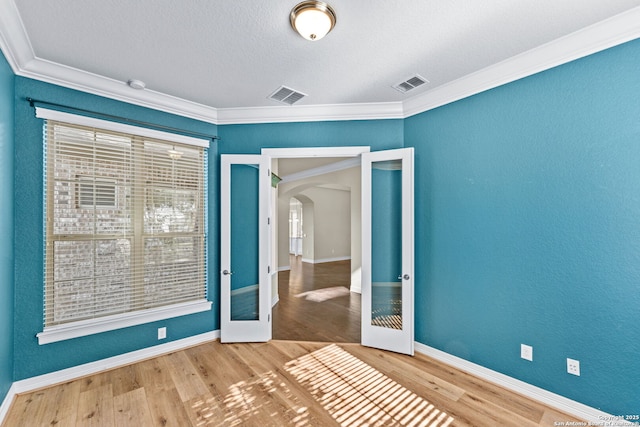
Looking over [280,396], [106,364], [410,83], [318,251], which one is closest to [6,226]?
[106,364]

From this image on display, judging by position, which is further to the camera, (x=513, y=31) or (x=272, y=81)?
(x=272, y=81)

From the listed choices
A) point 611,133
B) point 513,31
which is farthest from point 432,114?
point 611,133

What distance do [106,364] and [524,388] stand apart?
3804 mm

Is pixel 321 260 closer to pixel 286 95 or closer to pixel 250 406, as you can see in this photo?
pixel 286 95

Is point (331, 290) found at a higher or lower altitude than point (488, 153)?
lower

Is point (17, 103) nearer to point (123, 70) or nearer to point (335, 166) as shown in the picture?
point (123, 70)

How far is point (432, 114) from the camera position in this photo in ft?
9.71

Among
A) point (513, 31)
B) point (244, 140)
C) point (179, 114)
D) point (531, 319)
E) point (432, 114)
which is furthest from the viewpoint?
point (244, 140)

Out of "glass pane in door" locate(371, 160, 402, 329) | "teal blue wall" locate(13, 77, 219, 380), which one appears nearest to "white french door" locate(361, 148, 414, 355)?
"glass pane in door" locate(371, 160, 402, 329)

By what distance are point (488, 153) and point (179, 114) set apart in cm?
332

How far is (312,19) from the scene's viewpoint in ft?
5.77

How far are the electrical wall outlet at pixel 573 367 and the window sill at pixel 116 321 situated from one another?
11.3ft

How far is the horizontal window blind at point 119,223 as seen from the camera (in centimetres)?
244

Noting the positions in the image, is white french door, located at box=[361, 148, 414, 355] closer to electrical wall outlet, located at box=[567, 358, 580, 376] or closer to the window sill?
electrical wall outlet, located at box=[567, 358, 580, 376]
